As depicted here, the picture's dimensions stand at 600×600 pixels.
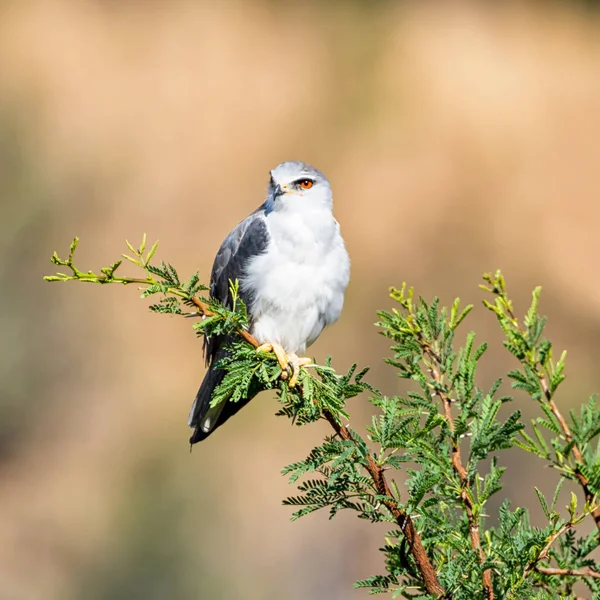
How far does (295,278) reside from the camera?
12.0ft

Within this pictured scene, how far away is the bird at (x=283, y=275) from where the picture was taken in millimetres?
3656

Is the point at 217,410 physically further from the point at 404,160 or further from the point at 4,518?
the point at 404,160

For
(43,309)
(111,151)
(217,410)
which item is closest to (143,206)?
(111,151)

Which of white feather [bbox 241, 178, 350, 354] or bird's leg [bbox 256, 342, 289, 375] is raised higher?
white feather [bbox 241, 178, 350, 354]

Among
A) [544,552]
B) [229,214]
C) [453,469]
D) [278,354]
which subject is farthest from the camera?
[229,214]

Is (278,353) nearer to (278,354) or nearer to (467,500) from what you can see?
(278,354)

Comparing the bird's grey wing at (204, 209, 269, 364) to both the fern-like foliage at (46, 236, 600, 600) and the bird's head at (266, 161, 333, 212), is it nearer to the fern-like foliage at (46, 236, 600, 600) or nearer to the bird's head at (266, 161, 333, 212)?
the bird's head at (266, 161, 333, 212)

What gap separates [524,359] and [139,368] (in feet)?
33.8

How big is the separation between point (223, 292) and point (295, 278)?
16.2 inches

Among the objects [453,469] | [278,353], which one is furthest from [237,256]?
[453,469]

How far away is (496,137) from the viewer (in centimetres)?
1353

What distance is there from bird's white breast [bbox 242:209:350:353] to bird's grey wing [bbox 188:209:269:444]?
53 mm

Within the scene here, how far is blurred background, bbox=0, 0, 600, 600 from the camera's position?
948 centimetres

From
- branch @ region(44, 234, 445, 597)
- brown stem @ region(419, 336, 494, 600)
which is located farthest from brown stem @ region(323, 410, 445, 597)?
brown stem @ region(419, 336, 494, 600)
